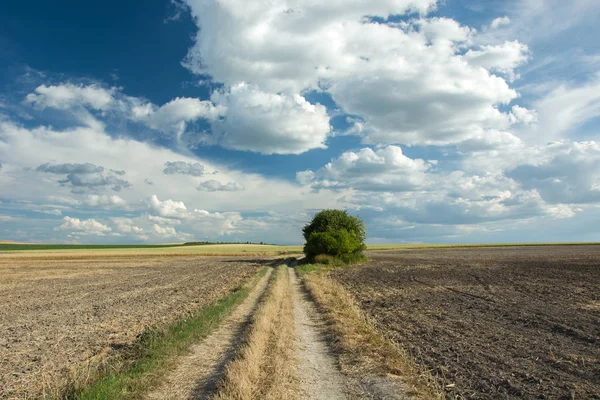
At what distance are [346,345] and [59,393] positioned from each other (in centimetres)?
630

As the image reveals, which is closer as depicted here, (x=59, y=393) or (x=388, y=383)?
(x=59, y=393)

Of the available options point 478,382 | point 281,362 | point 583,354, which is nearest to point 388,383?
point 478,382

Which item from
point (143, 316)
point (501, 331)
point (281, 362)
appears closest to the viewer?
point (281, 362)

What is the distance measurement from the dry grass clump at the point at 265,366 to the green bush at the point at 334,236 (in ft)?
133

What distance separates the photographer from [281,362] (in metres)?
9.03

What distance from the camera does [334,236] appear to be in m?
55.4

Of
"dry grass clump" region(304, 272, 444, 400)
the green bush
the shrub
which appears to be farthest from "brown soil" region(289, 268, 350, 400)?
the green bush

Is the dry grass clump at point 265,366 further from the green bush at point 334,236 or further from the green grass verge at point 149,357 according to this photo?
the green bush at point 334,236

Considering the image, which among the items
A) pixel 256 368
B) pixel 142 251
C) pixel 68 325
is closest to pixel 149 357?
pixel 256 368

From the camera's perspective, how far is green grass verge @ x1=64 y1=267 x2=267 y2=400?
7145 millimetres

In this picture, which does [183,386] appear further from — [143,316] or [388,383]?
[143,316]

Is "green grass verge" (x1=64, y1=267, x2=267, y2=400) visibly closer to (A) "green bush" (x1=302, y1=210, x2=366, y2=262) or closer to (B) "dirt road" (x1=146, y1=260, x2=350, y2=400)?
(B) "dirt road" (x1=146, y1=260, x2=350, y2=400)

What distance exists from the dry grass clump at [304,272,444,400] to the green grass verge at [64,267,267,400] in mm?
3978

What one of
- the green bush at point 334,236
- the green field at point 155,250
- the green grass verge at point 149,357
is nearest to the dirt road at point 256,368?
the green grass verge at point 149,357
